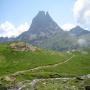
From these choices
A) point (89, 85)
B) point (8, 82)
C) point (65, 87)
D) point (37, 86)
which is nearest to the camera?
point (89, 85)

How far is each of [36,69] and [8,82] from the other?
3747 cm

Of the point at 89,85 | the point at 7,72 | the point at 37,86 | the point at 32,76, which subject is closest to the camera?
the point at 89,85

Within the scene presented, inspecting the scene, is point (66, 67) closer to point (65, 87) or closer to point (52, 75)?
point (52, 75)

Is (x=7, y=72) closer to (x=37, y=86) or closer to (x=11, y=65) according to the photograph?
(x=11, y=65)

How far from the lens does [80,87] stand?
56688 mm

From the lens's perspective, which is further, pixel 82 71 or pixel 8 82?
pixel 82 71

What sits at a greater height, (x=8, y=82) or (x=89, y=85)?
(x=89, y=85)

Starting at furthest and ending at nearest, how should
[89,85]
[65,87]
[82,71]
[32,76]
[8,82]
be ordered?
[82,71]
[32,76]
[8,82]
[65,87]
[89,85]

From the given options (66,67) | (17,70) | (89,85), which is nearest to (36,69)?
(17,70)

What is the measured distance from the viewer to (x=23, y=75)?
6427 inches

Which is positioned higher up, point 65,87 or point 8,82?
point 65,87

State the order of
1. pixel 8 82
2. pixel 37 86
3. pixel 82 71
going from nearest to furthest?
pixel 37 86 → pixel 8 82 → pixel 82 71

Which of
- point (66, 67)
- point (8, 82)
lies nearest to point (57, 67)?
point (66, 67)

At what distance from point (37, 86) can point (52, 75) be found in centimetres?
A: 10099
